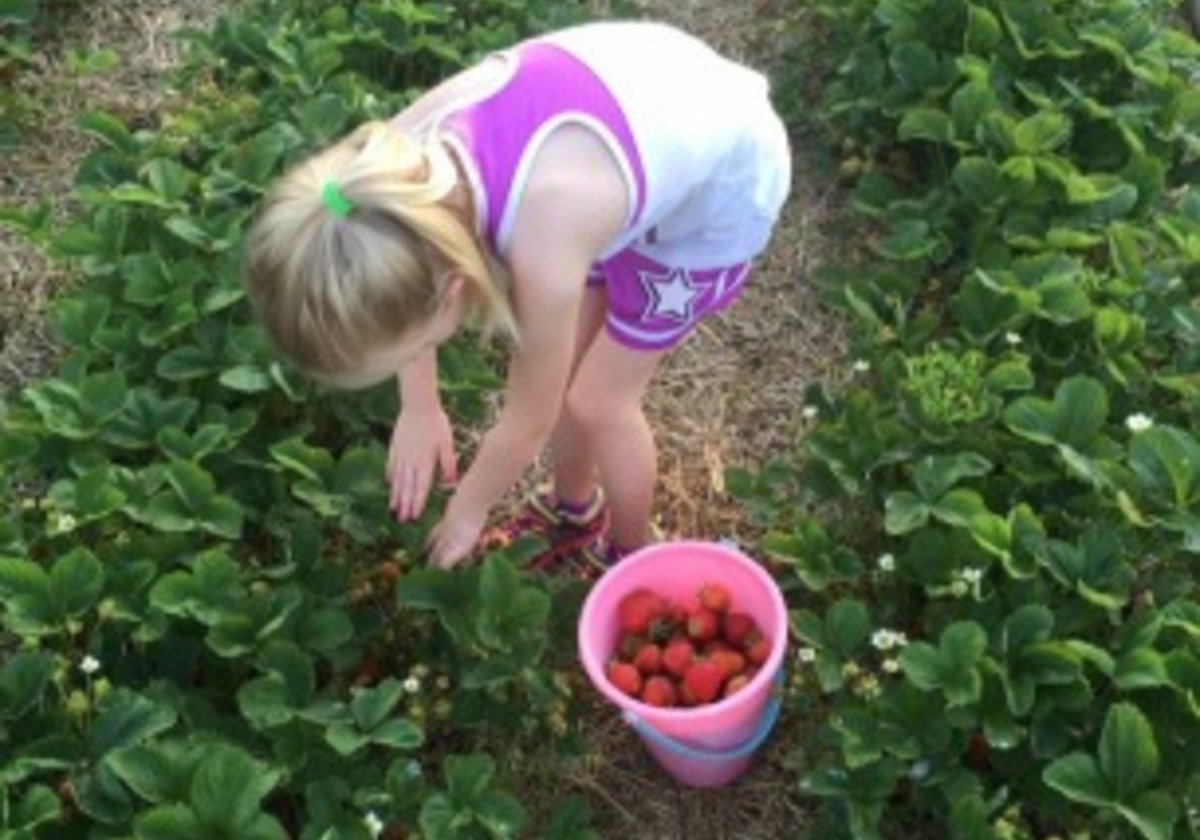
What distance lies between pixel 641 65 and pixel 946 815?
1.25 m

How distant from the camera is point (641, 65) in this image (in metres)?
2.33

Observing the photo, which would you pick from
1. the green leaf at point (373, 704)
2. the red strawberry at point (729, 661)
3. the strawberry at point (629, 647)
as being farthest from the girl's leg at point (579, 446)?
the green leaf at point (373, 704)

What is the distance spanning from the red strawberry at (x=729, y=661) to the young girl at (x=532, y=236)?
0.36 m

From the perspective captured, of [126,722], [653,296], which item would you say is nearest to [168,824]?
[126,722]

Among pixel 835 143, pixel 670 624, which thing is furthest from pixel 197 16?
pixel 670 624

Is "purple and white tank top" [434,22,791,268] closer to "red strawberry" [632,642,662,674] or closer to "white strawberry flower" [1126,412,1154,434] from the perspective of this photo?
"red strawberry" [632,642,662,674]

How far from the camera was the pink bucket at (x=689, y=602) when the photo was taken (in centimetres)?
251

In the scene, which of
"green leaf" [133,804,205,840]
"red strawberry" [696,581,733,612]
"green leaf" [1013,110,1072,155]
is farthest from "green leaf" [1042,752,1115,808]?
"green leaf" [1013,110,1072,155]

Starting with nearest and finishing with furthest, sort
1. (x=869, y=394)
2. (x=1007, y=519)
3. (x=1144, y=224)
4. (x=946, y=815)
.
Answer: (x=946, y=815) < (x=1007, y=519) < (x=869, y=394) < (x=1144, y=224)

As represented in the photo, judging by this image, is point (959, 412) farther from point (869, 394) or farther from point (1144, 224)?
point (1144, 224)

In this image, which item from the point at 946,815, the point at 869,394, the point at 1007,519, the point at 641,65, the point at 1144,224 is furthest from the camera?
the point at 1144,224

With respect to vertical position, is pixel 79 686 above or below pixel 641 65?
below

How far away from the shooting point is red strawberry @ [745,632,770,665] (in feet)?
8.50

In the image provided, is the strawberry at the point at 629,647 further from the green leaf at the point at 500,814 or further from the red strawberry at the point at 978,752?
the red strawberry at the point at 978,752
